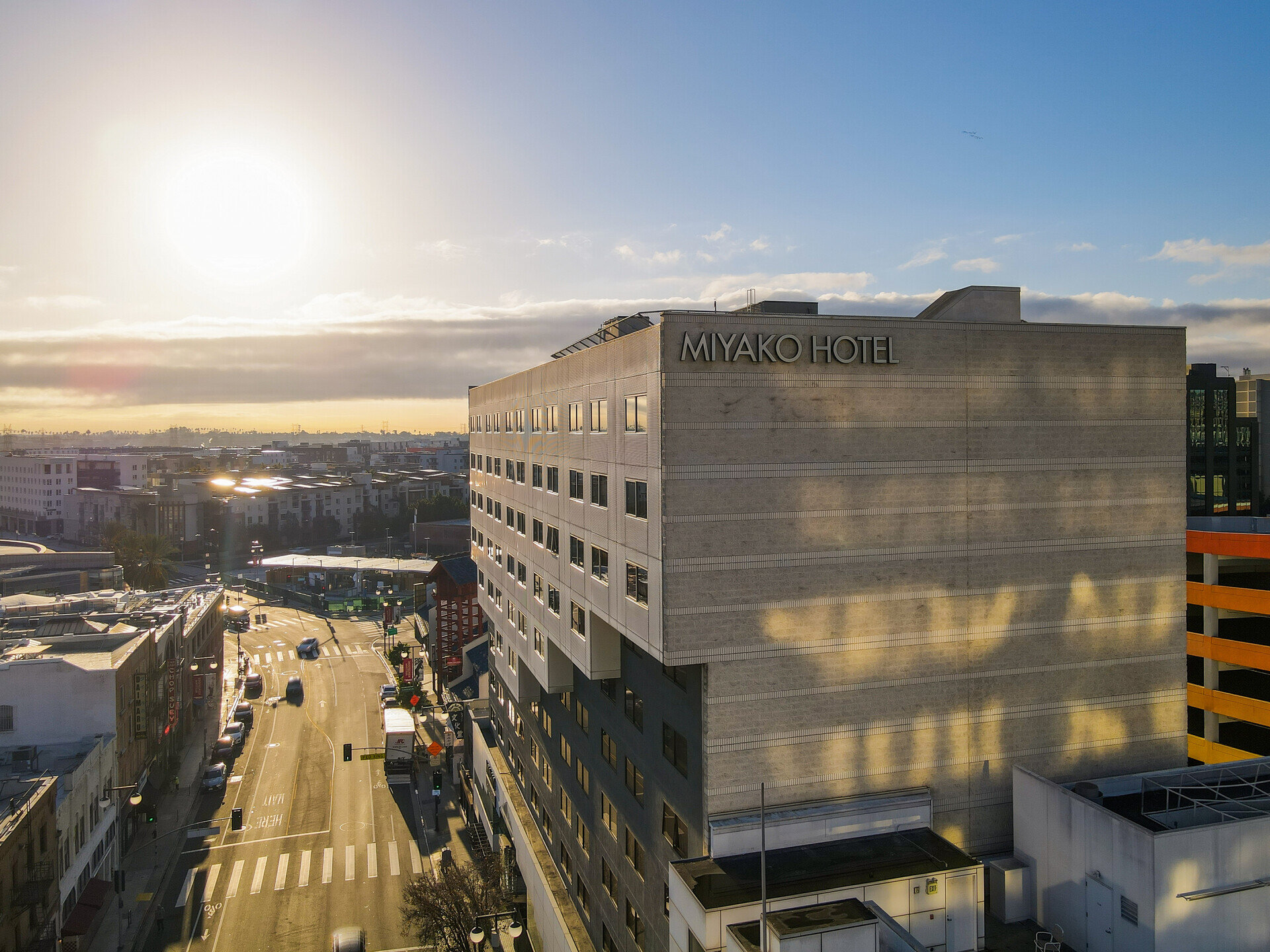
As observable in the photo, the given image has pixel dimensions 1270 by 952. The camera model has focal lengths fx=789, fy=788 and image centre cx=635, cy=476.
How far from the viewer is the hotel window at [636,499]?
25.0 metres

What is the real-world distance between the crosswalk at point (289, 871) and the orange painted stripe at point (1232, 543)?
50840mm

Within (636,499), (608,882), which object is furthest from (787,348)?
(608,882)

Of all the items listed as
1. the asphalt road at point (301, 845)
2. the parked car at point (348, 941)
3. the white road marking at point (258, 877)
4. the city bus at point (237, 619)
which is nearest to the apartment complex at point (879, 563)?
the parked car at point (348, 941)

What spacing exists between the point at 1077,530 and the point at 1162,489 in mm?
3838

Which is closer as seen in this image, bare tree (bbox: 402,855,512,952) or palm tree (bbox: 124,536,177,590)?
bare tree (bbox: 402,855,512,952)

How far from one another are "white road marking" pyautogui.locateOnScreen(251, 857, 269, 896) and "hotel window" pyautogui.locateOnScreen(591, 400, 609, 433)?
3922 cm

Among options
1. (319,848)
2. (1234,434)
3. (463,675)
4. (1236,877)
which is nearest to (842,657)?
(1236,877)

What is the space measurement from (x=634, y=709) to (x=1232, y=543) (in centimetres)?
3489

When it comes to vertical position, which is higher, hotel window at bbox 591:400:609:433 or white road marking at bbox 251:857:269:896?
hotel window at bbox 591:400:609:433

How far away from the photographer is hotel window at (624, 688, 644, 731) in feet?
98.1

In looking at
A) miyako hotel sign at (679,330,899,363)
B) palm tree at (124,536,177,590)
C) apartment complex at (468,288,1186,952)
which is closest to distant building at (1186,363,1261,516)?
apartment complex at (468,288,1186,952)

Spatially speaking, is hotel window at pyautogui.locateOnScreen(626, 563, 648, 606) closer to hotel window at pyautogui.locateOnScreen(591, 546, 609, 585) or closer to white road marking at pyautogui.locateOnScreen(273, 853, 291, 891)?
hotel window at pyautogui.locateOnScreen(591, 546, 609, 585)

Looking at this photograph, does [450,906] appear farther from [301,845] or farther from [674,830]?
[301,845]

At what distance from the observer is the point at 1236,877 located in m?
22.6
